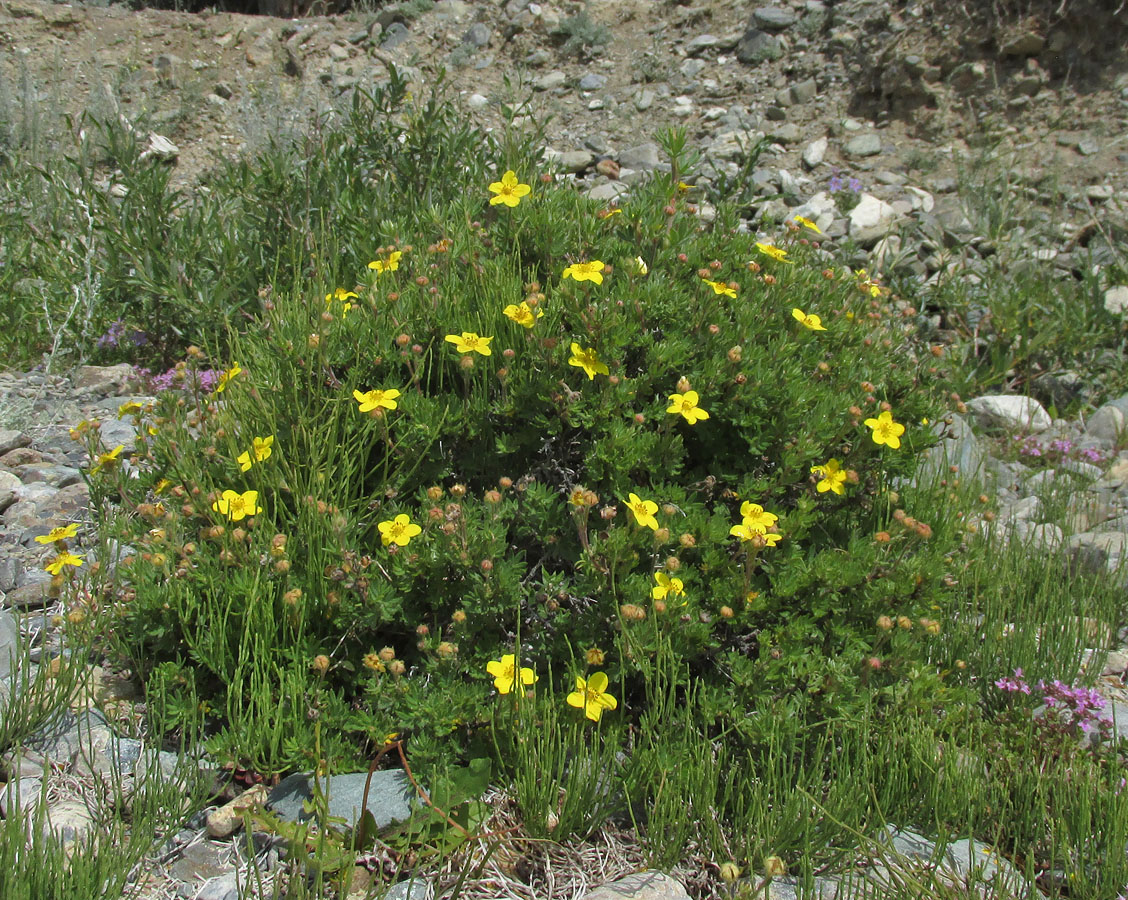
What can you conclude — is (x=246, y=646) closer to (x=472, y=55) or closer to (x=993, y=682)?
(x=993, y=682)

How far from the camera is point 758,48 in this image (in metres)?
7.80

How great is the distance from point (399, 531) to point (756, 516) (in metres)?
0.97

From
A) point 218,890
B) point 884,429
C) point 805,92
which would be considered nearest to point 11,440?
point 218,890

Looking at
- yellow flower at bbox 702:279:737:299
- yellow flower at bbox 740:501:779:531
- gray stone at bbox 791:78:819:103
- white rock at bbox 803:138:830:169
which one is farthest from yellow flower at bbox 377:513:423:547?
gray stone at bbox 791:78:819:103

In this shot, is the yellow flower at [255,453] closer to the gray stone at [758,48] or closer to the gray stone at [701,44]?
the gray stone at [758,48]

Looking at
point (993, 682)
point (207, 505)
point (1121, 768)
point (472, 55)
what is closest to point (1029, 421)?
point (993, 682)

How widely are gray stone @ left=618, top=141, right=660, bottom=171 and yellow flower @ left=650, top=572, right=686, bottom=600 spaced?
16.2ft

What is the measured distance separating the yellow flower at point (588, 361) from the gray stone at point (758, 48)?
6218 millimetres

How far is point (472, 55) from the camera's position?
8.97 m

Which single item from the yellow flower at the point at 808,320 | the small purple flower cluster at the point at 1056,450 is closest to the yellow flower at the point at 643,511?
the yellow flower at the point at 808,320

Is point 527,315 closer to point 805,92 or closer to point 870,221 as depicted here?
point 870,221

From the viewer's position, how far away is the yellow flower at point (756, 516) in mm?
2359

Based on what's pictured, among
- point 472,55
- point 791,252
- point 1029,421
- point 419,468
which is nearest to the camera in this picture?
point 419,468

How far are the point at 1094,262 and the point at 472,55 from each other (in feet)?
20.0
